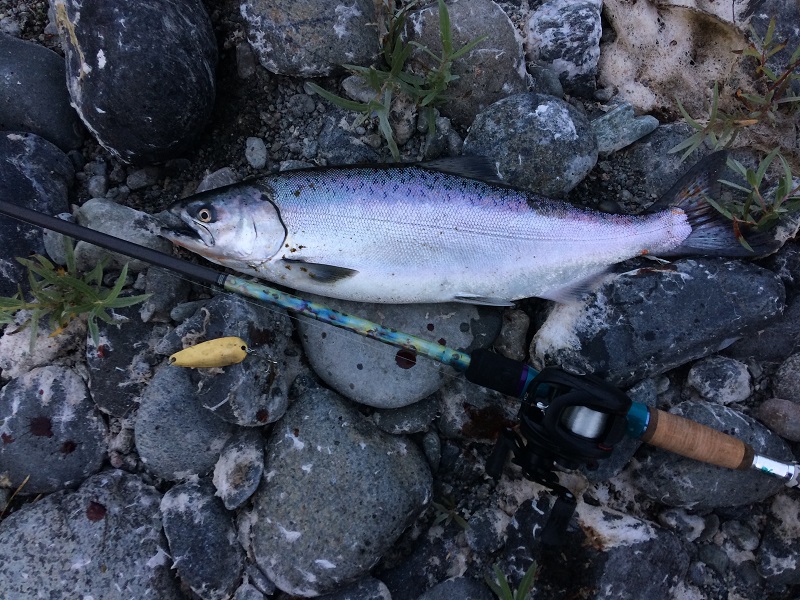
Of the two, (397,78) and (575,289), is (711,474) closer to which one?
(575,289)

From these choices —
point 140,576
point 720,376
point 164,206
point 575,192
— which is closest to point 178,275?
point 164,206

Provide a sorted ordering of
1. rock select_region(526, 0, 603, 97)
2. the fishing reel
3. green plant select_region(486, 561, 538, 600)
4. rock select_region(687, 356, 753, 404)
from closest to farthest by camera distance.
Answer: the fishing reel, green plant select_region(486, 561, 538, 600), rock select_region(687, 356, 753, 404), rock select_region(526, 0, 603, 97)

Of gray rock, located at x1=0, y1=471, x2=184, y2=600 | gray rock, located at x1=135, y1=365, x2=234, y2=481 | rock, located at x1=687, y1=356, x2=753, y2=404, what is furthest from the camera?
rock, located at x1=687, y1=356, x2=753, y2=404

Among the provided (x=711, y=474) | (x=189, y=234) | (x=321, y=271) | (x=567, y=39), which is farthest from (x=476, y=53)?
(x=711, y=474)

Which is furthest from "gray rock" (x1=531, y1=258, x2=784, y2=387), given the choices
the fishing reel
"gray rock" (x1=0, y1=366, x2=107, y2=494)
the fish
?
"gray rock" (x1=0, y1=366, x2=107, y2=494)

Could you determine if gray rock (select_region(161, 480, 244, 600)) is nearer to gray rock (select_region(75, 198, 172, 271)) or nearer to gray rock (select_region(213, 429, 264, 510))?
gray rock (select_region(213, 429, 264, 510))

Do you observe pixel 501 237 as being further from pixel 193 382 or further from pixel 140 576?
pixel 140 576
